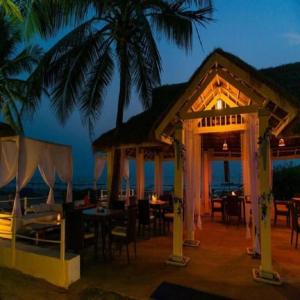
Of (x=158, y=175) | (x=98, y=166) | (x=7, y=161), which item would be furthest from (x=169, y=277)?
(x=98, y=166)

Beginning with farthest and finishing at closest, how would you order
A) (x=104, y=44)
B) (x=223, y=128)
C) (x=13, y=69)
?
1. (x=13, y=69)
2. (x=104, y=44)
3. (x=223, y=128)

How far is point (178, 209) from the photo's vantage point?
16.3ft

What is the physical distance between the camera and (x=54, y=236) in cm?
686

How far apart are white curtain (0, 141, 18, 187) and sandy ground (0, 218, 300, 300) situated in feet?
9.31

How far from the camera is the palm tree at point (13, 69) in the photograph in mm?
11766

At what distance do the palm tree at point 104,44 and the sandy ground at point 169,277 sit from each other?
328 cm

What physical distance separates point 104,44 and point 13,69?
636 cm

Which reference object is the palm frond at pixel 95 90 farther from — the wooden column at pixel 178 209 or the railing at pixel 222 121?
the wooden column at pixel 178 209

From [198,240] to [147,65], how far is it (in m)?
4.83

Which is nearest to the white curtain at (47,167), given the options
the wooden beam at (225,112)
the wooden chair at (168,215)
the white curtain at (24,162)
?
the white curtain at (24,162)

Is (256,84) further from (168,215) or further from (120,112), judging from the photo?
(120,112)

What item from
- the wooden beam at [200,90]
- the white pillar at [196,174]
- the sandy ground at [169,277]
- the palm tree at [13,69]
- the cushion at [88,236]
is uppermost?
the palm tree at [13,69]

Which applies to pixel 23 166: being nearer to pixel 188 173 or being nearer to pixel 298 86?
pixel 188 173

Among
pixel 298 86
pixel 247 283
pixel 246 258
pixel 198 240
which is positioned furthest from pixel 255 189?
pixel 298 86
